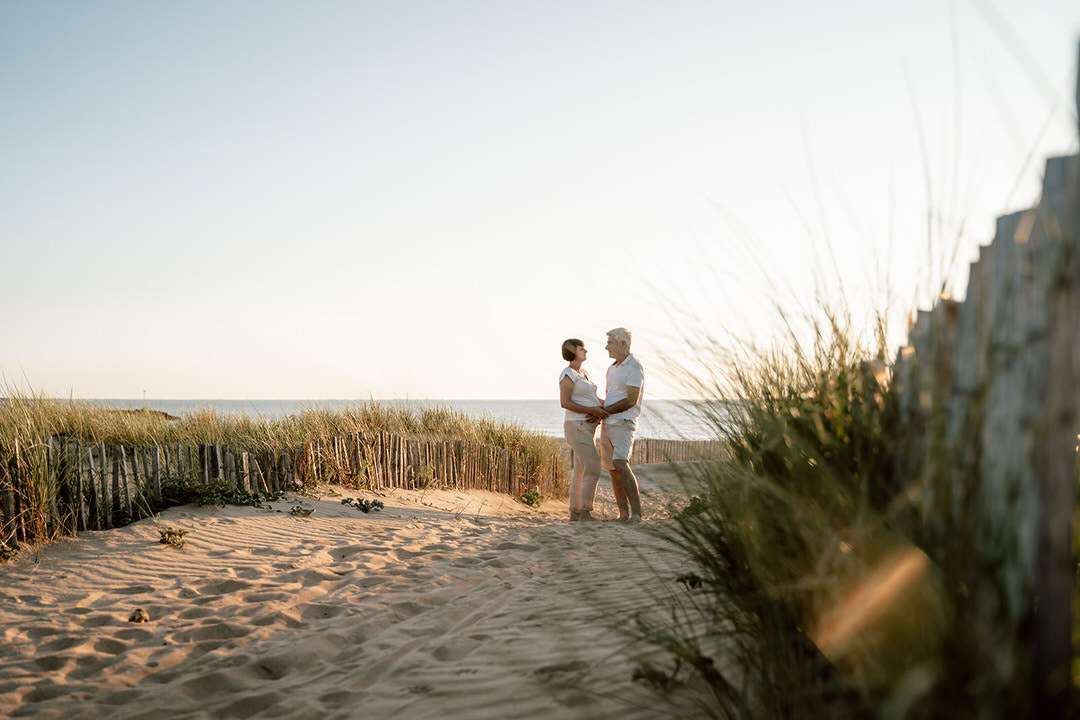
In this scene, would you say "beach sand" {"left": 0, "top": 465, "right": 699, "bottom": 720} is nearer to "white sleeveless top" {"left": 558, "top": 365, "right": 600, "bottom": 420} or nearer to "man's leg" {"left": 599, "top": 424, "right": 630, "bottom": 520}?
"man's leg" {"left": 599, "top": 424, "right": 630, "bottom": 520}

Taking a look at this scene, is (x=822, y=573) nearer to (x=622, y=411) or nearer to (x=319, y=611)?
(x=319, y=611)

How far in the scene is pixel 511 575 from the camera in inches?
161

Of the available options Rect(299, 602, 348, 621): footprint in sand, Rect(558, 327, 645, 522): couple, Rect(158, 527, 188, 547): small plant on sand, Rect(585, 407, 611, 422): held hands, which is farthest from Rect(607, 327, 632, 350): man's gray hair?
Rect(158, 527, 188, 547): small plant on sand

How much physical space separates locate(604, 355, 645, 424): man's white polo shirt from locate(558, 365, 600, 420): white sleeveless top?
A: 0.27 metres

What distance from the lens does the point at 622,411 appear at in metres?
6.23

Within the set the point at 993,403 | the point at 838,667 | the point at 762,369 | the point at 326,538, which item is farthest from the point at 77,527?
the point at 993,403

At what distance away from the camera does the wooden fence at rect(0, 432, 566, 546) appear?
14.8 feet

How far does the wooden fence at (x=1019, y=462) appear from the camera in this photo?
1.15 m

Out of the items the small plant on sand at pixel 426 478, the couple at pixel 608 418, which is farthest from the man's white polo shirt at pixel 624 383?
the small plant on sand at pixel 426 478

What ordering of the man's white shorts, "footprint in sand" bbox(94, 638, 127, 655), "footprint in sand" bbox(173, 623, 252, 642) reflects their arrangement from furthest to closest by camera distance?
the man's white shorts → "footprint in sand" bbox(173, 623, 252, 642) → "footprint in sand" bbox(94, 638, 127, 655)

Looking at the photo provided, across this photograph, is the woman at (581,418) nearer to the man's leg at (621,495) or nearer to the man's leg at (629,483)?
the man's leg at (621,495)

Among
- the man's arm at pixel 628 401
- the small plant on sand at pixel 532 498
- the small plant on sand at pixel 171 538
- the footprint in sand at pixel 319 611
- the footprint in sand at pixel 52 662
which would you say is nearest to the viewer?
the footprint in sand at pixel 52 662

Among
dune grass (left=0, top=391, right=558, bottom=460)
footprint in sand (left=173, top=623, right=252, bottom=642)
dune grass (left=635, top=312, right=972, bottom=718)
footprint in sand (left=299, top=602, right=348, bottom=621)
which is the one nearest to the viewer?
dune grass (left=635, top=312, right=972, bottom=718)

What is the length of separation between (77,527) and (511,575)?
11.1 ft
